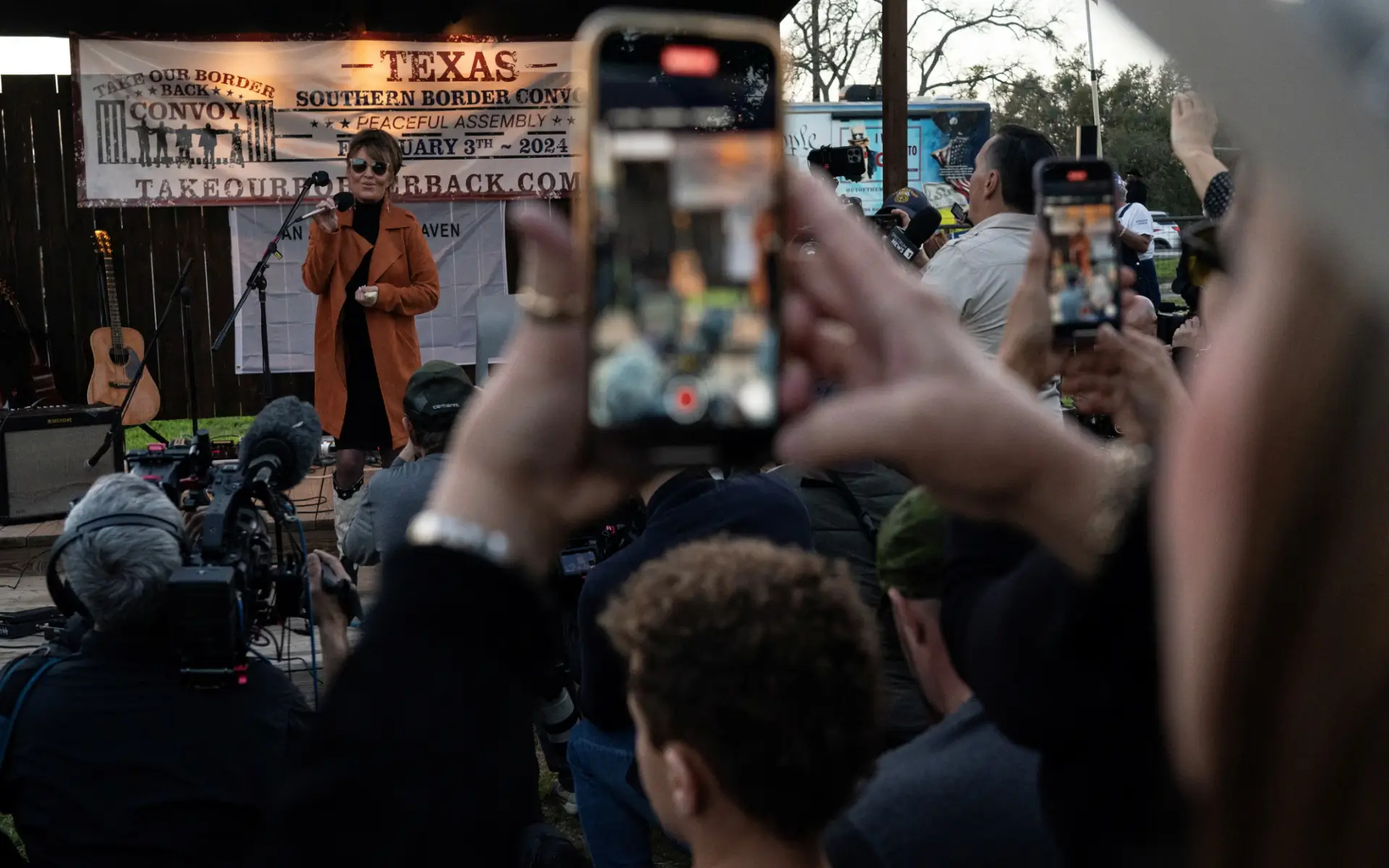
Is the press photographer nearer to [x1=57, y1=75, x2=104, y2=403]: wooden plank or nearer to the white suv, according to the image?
[x1=57, y1=75, x2=104, y2=403]: wooden plank

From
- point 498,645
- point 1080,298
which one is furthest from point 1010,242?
point 498,645

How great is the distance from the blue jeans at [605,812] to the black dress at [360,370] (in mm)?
4022

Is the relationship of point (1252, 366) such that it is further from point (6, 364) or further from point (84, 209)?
point (84, 209)

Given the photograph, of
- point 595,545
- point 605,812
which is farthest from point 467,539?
point 595,545

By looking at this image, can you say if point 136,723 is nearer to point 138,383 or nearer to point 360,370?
point 360,370

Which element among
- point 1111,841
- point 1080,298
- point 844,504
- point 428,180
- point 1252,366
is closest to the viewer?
point 1252,366

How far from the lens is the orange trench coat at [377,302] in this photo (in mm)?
6832

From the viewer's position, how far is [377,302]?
6.77 m

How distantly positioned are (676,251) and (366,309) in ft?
20.9

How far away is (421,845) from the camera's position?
75cm

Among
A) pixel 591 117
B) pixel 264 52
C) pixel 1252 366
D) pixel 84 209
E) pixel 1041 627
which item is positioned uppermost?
pixel 264 52

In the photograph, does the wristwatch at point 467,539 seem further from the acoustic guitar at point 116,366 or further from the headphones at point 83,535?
the acoustic guitar at point 116,366

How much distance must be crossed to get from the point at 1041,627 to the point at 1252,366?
1.75 feet

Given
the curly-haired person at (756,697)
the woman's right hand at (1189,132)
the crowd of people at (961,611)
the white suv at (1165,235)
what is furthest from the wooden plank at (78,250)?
the white suv at (1165,235)
